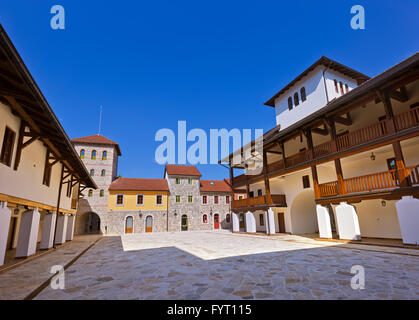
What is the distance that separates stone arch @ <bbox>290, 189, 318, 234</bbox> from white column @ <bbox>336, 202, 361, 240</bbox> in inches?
223

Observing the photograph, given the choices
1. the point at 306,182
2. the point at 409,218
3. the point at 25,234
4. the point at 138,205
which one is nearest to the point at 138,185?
the point at 138,205

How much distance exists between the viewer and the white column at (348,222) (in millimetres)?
11352

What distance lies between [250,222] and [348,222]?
33.5ft

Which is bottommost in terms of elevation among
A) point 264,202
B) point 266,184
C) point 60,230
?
point 60,230

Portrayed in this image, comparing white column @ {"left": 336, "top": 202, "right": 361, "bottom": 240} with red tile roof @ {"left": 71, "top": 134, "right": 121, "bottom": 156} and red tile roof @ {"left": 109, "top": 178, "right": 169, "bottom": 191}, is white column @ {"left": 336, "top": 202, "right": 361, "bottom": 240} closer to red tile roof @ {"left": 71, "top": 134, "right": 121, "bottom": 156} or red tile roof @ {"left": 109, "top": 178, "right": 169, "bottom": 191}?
red tile roof @ {"left": 109, "top": 178, "right": 169, "bottom": 191}

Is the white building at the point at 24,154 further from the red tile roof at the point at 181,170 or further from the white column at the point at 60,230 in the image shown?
Result: the red tile roof at the point at 181,170

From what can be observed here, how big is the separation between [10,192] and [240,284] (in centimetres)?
764

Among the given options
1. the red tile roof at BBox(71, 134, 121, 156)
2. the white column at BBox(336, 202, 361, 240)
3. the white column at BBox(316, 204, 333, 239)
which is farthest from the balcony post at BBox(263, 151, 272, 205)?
the red tile roof at BBox(71, 134, 121, 156)

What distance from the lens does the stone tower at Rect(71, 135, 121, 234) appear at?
27000mm

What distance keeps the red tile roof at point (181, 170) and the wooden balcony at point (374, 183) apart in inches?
851

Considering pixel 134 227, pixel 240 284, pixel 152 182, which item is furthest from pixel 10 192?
pixel 152 182

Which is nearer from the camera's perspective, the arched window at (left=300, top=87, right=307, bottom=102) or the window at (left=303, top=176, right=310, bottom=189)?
the window at (left=303, top=176, right=310, bottom=189)

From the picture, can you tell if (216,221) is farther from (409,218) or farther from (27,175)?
(27,175)

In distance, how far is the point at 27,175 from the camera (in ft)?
28.1
